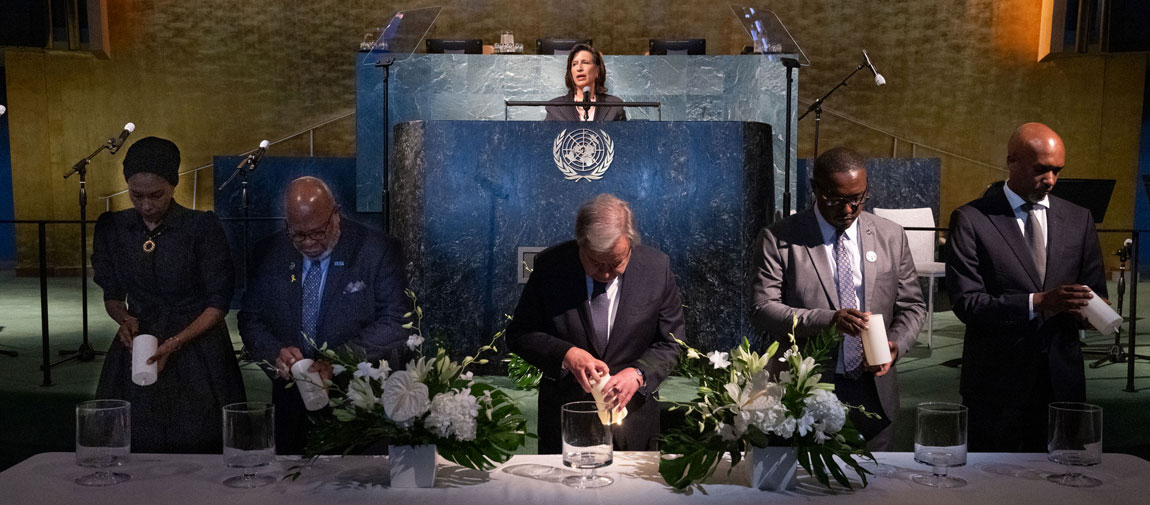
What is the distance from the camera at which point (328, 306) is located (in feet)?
9.59

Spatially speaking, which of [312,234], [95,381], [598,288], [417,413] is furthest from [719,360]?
[95,381]

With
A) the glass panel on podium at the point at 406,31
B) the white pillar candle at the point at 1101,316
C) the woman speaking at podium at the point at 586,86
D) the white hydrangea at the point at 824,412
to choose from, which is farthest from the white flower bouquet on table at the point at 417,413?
the glass panel on podium at the point at 406,31

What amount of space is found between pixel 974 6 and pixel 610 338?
904cm

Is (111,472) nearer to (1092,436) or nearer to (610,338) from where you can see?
(610,338)

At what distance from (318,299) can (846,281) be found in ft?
4.88

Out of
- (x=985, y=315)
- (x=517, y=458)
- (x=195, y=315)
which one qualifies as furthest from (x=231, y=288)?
(x=985, y=315)

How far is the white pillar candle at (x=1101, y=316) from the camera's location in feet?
8.69

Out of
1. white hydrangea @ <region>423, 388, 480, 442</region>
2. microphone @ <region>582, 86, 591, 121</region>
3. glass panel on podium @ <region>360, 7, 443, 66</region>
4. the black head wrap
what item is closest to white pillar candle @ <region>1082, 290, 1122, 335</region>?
white hydrangea @ <region>423, 388, 480, 442</region>

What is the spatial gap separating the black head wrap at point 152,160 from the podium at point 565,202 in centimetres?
214

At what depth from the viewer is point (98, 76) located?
10.9m

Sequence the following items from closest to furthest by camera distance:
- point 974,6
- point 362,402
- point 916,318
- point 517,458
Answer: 1. point 362,402
2. point 517,458
3. point 916,318
4. point 974,6

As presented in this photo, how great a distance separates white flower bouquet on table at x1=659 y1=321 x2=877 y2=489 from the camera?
204 centimetres

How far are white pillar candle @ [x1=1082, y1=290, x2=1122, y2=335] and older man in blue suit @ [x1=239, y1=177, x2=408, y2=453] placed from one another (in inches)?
73.0

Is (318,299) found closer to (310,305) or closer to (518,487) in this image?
(310,305)
